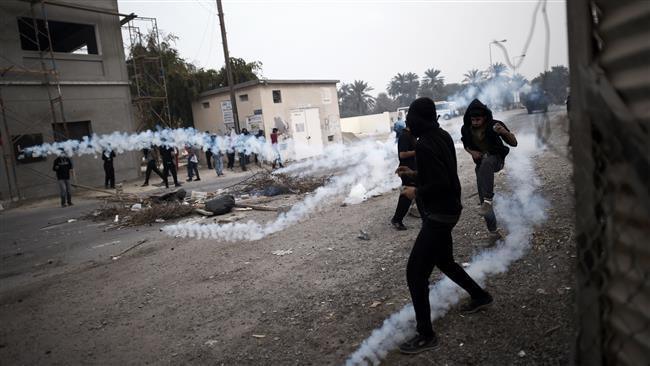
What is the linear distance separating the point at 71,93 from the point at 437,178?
1910cm

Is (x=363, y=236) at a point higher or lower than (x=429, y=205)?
lower

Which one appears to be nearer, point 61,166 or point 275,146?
point 61,166

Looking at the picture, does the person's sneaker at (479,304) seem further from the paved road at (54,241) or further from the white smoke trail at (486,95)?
the white smoke trail at (486,95)

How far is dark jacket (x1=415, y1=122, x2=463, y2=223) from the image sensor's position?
3186 mm

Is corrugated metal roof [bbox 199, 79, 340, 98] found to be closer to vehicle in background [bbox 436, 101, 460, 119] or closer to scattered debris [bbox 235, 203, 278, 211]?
vehicle in background [bbox 436, 101, 460, 119]

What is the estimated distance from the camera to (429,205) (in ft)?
10.8

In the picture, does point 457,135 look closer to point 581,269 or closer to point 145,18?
point 145,18

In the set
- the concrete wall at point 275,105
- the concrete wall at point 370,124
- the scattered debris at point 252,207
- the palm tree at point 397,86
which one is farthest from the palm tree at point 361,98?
the scattered debris at point 252,207

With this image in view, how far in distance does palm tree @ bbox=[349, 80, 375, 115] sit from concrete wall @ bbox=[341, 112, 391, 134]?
22.4 m

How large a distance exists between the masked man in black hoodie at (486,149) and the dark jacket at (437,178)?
196 centimetres

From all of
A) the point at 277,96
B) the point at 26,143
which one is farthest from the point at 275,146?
the point at 26,143

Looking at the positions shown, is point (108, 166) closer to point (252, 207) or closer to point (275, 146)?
point (275, 146)

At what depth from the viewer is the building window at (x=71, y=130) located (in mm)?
17078

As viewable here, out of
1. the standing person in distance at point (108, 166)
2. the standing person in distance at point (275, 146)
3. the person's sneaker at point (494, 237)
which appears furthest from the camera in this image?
the standing person in distance at point (275, 146)
